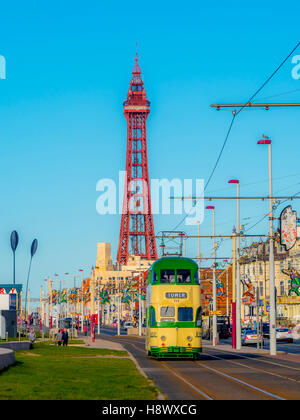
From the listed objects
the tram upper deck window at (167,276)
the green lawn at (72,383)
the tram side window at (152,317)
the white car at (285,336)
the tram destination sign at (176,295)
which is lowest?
the green lawn at (72,383)

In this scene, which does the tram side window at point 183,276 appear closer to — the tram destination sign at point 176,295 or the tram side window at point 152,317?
the tram destination sign at point 176,295

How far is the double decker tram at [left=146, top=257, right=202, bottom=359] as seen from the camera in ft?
127

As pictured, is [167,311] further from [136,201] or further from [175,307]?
[136,201]

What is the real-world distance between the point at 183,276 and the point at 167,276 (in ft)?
2.48

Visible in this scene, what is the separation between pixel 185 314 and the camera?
3909 cm

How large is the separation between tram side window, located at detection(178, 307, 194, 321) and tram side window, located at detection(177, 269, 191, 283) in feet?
4.46

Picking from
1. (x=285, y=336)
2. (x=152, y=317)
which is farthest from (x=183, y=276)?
(x=285, y=336)

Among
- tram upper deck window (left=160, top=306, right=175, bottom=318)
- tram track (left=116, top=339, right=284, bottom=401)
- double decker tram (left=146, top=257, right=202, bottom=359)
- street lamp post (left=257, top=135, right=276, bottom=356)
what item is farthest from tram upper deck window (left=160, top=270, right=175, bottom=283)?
street lamp post (left=257, top=135, right=276, bottom=356)

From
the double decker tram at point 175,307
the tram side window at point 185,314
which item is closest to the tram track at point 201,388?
the double decker tram at point 175,307

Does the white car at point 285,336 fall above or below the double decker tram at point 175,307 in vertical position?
below

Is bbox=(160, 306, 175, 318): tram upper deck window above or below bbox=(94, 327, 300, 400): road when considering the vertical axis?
above

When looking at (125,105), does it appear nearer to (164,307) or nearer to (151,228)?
(151,228)

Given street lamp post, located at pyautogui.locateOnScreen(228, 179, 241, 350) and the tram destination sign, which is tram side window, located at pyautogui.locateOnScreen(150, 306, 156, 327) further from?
street lamp post, located at pyautogui.locateOnScreen(228, 179, 241, 350)

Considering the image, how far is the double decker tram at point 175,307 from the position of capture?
38.7 meters
